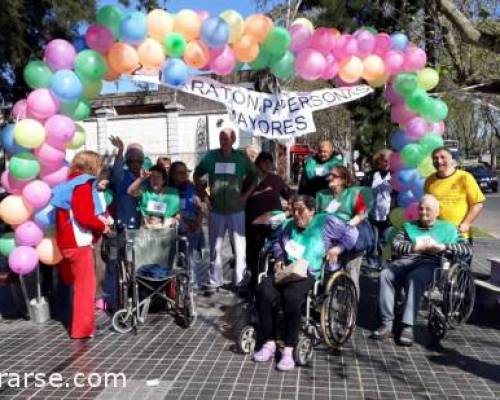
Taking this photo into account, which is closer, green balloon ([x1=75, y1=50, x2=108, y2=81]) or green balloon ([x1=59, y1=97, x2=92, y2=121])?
green balloon ([x1=75, y1=50, x2=108, y2=81])

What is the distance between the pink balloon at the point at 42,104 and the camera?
4953 millimetres

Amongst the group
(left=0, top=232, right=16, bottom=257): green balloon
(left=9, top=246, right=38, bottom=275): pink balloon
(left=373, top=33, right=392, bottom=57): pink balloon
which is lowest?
(left=9, top=246, right=38, bottom=275): pink balloon

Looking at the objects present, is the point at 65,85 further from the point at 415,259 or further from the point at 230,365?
the point at 415,259

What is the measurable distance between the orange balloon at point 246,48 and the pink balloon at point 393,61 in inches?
51.3

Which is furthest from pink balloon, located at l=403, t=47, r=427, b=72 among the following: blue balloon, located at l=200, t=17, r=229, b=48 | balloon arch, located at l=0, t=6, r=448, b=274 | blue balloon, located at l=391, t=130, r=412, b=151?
blue balloon, located at l=200, t=17, r=229, b=48

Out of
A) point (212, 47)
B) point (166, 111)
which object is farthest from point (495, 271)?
point (166, 111)

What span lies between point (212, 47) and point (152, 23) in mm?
562

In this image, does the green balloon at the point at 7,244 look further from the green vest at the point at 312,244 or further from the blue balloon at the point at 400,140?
the blue balloon at the point at 400,140

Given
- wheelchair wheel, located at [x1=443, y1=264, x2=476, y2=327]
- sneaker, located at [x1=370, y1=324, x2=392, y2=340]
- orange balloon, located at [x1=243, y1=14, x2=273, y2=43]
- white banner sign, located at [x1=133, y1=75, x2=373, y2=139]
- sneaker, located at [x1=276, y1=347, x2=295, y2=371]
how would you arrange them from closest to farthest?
1. sneaker, located at [x1=276, y1=347, x2=295, y2=371]
2. wheelchair wheel, located at [x1=443, y1=264, x2=476, y2=327]
3. sneaker, located at [x1=370, y1=324, x2=392, y2=340]
4. orange balloon, located at [x1=243, y1=14, x2=273, y2=43]
5. white banner sign, located at [x1=133, y1=75, x2=373, y2=139]

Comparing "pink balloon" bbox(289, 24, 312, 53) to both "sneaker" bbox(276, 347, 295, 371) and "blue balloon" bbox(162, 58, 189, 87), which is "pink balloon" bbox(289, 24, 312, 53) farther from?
"sneaker" bbox(276, 347, 295, 371)

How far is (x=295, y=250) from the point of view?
445 cm

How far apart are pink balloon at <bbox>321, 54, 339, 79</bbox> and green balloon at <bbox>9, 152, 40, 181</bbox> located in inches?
111

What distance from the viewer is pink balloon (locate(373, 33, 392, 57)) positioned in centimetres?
562

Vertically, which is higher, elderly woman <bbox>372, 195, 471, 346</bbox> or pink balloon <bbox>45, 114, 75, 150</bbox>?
pink balloon <bbox>45, 114, 75, 150</bbox>
